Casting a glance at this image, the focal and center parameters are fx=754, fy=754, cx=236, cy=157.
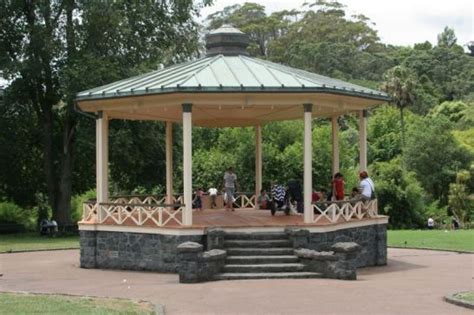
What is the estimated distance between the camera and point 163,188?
124 ft

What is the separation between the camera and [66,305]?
37.7ft

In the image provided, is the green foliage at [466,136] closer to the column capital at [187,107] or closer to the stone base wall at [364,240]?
the stone base wall at [364,240]

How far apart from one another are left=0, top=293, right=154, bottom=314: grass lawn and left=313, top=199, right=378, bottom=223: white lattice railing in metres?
6.84

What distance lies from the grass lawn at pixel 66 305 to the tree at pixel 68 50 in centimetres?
1843

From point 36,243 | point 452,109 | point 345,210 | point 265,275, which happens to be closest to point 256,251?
point 265,275

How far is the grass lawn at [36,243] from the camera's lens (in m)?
24.7

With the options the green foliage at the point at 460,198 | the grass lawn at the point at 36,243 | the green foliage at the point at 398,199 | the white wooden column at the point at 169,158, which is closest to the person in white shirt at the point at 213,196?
the white wooden column at the point at 169,158

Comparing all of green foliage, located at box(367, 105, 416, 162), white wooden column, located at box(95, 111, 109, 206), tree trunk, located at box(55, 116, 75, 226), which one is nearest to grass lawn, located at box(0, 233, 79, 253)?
tree trunk, located at box(55, 116, 75, 226)

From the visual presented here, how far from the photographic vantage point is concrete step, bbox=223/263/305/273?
15.5m

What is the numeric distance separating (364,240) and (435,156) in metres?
37.9

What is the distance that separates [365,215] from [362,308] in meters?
7.95

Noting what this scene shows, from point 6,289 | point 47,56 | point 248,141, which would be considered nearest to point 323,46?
point 248,141

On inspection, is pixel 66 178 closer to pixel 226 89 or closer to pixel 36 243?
pixel 36 243

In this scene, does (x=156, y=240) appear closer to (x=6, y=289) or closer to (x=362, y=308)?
(x=6, y=289)
